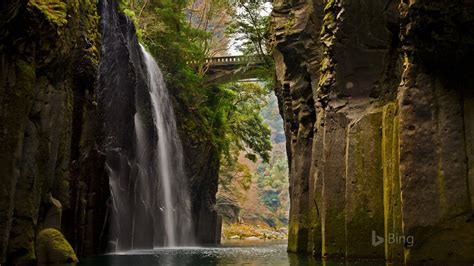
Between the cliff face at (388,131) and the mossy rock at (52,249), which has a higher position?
the cliff face at (388,131)

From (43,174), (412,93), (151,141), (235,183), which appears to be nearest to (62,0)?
(43,174)

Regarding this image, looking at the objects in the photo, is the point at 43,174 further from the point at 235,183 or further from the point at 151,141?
the point at 235,183

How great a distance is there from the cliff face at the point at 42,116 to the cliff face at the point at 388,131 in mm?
6854

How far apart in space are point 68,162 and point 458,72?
10585 millimetres

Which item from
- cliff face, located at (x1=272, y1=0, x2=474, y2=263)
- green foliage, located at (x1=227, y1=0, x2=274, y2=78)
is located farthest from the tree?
cliff face, located at (x1=272, y1=0, x2=474, y2=263)

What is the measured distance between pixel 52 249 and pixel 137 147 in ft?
38.0

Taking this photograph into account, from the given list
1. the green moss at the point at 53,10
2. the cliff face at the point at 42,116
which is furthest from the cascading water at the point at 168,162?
the green moss at the point at 53,10

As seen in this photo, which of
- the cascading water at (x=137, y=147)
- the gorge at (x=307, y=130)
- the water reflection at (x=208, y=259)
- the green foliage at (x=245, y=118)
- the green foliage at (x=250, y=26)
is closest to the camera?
the gorge at (x=307, y=130)

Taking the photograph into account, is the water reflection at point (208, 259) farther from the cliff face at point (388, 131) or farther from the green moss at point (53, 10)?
the green moss at point (53, 10)

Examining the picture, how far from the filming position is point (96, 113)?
18203 mm

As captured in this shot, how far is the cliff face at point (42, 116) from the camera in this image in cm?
1106

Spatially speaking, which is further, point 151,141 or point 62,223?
point 151,141

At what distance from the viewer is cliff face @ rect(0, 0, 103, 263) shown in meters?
11.1

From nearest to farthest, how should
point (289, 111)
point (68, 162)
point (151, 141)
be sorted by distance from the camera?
point (68, 162)
point (289, 111)
point (151, 141)
